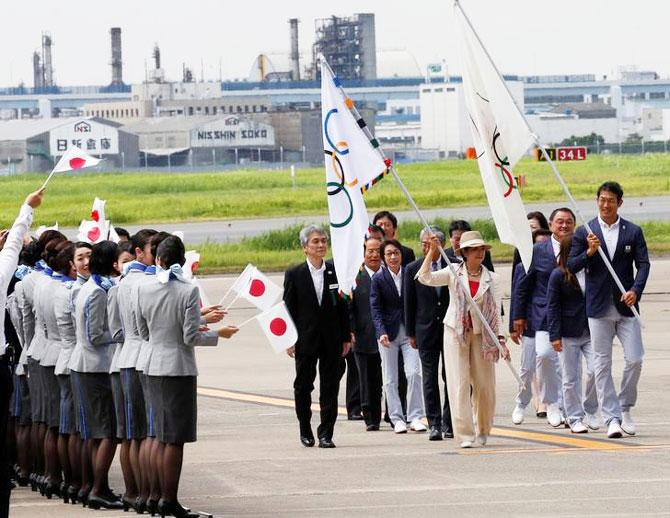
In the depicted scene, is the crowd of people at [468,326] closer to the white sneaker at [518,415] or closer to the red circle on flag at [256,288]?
the white sneaker at [518,415]

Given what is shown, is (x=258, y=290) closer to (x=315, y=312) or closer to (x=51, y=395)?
(x=315, y=312)

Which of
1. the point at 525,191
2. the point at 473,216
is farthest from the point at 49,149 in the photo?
the point at 473,216

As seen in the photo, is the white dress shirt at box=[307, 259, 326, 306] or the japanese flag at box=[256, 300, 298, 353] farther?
the white dress shirt at box=[307, 259, 326, 306]

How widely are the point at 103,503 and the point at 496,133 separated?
5.13 meters

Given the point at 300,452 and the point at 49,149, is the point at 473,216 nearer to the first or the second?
the point at 300,452

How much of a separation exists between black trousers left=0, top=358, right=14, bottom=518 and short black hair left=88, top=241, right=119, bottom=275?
2360 mm

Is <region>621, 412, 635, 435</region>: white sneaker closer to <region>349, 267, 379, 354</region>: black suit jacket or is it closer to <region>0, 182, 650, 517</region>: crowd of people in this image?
<region>0, 182, 650, 517</region>: crowd of people

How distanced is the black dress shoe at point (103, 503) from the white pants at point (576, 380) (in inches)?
188

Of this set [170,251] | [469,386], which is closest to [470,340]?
[469,386]

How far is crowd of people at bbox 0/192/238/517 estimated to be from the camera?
417 inches

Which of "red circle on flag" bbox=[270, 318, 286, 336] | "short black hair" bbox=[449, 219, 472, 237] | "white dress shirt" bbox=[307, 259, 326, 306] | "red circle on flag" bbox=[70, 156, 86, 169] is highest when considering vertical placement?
"red circle on flag" bbox=[70, 156, 86, 169]

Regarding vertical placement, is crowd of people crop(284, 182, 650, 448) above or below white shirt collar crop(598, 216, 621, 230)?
below

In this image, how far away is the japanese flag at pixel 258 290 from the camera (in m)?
14.5

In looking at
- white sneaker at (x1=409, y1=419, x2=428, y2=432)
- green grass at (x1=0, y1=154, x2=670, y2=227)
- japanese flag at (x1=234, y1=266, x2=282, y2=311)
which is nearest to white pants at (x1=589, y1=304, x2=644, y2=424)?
white sneaker at (x1=409, y1=419, x2=428, y2=432)
